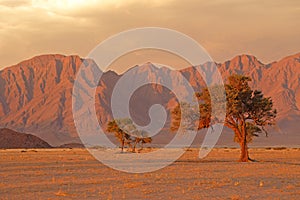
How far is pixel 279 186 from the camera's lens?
29047 millimetres

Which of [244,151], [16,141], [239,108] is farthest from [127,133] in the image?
[16,141]

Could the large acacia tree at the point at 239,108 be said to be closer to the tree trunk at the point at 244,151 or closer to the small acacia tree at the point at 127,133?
the tree trunk at the point at 244,151

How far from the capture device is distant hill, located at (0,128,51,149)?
18075cm

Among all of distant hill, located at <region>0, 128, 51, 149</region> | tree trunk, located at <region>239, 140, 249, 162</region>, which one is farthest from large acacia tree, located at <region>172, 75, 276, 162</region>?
distant hill, located at <region>0, 128, 51, 149</region>

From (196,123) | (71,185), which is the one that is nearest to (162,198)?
(71,185)

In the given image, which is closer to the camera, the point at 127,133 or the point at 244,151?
the point at 244,151

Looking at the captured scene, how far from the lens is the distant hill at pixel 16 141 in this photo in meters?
181

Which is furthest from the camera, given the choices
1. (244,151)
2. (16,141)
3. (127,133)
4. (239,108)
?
(16,141)

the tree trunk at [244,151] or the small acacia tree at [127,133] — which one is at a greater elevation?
the small acacia tree at [127,133]

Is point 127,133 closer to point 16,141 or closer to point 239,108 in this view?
point 239,108

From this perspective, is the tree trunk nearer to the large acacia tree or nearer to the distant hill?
the large acacia tree

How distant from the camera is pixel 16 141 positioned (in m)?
183

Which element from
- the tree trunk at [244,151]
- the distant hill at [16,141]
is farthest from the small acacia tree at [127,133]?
the distant hill at [16,141]

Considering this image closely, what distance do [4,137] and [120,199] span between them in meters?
170
